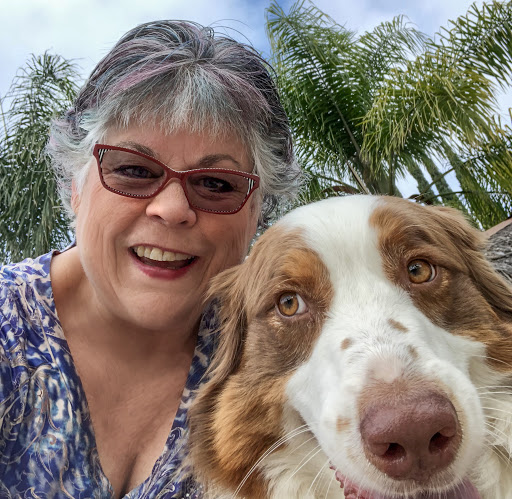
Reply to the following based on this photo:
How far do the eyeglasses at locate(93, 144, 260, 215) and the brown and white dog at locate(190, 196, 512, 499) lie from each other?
0.41 meters

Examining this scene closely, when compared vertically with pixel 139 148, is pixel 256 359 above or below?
below

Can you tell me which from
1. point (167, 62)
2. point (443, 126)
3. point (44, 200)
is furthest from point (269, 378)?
point (44, 200)

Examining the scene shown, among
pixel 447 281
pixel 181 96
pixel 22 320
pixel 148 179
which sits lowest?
pixel 447 281

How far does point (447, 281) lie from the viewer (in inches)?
87.9

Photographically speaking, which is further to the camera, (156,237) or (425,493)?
(156,237)

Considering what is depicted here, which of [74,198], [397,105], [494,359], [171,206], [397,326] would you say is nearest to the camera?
[397,326]

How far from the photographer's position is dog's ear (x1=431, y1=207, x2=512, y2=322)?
2361 millimetres

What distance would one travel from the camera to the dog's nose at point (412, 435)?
158 cm

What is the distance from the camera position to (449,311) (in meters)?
2.18

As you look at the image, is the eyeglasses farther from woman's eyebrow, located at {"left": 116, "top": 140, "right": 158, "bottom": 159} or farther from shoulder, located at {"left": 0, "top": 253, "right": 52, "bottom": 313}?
shoulder, located at {"left": 0, "top": 253, "right": 52, "bottom": 313}

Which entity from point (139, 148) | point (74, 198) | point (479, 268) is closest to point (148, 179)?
point (139, 148)

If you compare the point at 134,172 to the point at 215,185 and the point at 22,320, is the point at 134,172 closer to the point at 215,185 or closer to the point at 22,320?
the point at 215,185

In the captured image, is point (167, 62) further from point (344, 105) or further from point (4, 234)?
point (4, 234)

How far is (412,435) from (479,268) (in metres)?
1.07
